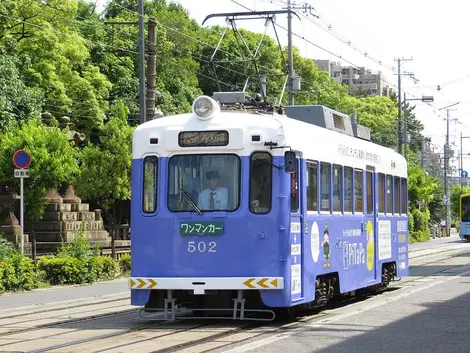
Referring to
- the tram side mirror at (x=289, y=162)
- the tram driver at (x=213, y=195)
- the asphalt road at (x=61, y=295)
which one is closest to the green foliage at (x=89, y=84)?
the asphalt road at (x=61, y=295)

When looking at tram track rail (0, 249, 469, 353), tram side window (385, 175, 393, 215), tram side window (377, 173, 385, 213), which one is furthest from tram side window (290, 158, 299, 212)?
tram side window (385, 175, 393, 215)

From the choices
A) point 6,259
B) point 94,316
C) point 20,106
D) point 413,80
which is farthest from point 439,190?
point 94,316

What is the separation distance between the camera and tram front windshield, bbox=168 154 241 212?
50.1 feet

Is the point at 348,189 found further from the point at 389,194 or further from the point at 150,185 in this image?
the point at 150,185

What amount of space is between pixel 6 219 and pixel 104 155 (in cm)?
576

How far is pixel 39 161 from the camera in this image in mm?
34875

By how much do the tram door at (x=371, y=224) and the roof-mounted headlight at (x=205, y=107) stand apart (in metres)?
5.46

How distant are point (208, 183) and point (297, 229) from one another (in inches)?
59.7

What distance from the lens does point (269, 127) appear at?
15344 millimetres

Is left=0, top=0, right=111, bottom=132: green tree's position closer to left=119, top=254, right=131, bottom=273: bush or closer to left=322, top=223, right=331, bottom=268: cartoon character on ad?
left=119, top=254, right=131, bottom=273: bush

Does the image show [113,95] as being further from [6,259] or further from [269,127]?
[269,127]

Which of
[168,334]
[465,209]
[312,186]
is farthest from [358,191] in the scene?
[465,209]

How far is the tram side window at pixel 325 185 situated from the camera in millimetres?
17141

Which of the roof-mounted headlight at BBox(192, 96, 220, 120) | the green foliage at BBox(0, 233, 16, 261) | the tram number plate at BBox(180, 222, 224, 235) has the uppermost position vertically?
the roof-mounted headlight at BBox(192, 96, 220, 120)
